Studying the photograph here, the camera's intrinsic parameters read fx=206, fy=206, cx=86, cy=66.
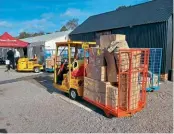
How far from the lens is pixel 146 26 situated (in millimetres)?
13094

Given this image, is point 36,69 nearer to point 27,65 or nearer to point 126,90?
point 27,65

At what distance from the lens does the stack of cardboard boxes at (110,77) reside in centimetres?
541

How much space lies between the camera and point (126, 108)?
5449 mm

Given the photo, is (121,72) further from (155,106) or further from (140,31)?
(140,31)

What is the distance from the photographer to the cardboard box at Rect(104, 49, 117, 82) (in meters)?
5.56

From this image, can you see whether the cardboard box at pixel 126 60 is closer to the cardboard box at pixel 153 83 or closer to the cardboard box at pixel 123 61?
the cardboard box at pixel 123 61

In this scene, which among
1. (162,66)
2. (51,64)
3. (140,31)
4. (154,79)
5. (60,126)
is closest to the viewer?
(60,126)

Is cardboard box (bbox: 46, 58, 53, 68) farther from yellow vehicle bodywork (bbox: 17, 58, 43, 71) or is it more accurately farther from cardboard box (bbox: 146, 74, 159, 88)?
cardboard box (bbox: 146, 74, 159, 88)

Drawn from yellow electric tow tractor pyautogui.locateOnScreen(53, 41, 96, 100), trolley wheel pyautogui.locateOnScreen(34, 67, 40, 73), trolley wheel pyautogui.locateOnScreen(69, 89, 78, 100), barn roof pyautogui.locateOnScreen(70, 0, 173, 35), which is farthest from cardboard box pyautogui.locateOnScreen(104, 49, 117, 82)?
trolley wheel pyautogui.locateOnScreen(34, 67, 40, 73)

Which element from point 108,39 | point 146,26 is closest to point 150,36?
point 146,26

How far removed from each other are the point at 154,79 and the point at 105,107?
3.87 m

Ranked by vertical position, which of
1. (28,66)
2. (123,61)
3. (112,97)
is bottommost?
(112,97)

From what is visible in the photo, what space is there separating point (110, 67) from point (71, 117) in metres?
1.80

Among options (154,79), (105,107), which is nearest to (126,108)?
(105,107)
